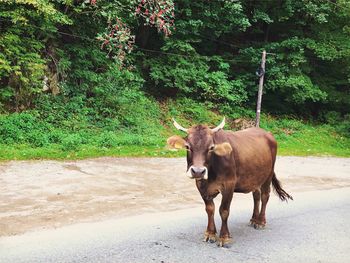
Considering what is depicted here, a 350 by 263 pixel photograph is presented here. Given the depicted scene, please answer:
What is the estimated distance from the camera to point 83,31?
20359 mm

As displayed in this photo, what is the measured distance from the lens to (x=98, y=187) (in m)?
10.1

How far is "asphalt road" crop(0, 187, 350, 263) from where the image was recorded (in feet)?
19.1

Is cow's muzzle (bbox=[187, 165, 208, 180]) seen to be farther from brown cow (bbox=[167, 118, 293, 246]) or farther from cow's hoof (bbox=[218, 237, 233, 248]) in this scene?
cow's hoof (bbox=[218, 237, 233, 248])

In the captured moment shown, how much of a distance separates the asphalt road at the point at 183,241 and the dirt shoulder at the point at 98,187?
1.87 ft

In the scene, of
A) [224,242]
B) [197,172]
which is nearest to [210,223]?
[224,242]

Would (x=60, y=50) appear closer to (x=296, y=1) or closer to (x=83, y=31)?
(x=83, y=31)

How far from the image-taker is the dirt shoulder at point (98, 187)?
303 inches

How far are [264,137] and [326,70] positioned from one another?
23.5 meters

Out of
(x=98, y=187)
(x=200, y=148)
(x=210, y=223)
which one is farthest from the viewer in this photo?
(x=98, y=187)

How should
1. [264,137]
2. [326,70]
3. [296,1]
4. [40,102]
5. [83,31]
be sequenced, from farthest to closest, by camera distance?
[326,70] → [296,1] → [83,31] → [40,102] → [264,137]

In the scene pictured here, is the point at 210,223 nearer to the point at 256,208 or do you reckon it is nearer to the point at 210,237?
the point at 210,237

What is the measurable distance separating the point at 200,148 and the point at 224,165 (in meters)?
0.62

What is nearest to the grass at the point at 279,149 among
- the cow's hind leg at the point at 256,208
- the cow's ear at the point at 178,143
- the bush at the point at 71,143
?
the bush at the point at 71,143

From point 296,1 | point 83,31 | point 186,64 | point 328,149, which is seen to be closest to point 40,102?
point 83,31
